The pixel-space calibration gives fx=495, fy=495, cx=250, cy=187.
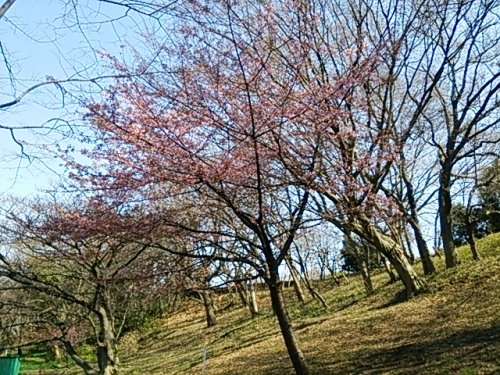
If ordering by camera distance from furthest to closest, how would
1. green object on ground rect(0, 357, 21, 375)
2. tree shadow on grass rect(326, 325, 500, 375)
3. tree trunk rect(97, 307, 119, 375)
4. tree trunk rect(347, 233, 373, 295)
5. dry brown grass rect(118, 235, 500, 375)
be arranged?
tree trunk rect(347, 233, 373, 295) → green object on ground rect(0, 357, 21, 375) → tree trunk rect(97, 307, 119, 375) → dry brown grass rect(118, 235, 500, 375) → tree shadow on grass rect(326, 325, 500, 375)

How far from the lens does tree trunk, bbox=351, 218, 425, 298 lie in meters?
8.46

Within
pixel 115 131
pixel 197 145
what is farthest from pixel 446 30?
pixel 115 131

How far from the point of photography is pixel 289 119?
5574 millimetres

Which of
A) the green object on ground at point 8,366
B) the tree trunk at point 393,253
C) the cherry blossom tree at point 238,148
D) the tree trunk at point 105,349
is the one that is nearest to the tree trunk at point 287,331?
the cherry blossom tree at point 238,148

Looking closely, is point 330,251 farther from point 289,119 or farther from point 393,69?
point 289,119

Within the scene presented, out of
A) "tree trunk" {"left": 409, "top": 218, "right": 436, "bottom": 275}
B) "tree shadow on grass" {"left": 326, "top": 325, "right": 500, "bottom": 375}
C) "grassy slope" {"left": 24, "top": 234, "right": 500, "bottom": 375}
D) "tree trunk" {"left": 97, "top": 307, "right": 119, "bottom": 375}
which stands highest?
"tree trunk" {"left": 409, "top": 218, "right": 436, "bottom": 275}

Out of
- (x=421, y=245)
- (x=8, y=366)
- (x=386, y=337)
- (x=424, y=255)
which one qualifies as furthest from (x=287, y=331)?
(x=8, y=366)

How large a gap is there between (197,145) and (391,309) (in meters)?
5.83

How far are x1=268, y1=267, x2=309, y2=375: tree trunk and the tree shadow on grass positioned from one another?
1.01 meters

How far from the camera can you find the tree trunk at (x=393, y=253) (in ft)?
27.8

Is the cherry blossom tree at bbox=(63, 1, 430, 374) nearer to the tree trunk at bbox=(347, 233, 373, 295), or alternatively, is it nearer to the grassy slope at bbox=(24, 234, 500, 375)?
the grassy slope at bbox=(24, 234, 500, 375)

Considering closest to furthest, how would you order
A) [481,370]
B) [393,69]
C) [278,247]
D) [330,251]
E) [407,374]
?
[481,370]
[407,374]
[278,247]
[393,69]
[330,251]

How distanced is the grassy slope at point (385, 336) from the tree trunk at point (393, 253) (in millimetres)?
273

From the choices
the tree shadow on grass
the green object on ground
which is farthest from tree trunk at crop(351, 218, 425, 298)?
the green object on ground
